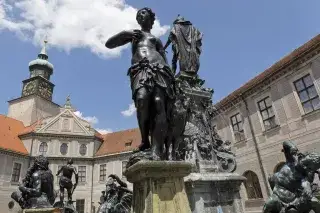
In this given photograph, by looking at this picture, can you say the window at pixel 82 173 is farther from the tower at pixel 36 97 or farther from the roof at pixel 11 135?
the tower at pixel 36 97

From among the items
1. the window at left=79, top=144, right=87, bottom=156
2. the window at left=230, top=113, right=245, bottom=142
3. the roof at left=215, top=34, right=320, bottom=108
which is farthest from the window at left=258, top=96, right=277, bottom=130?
the window at left=79, top=144, right=87, bottom=156

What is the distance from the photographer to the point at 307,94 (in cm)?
1580

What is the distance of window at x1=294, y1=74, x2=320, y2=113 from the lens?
15250 mm

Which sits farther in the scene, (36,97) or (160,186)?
(36,97)

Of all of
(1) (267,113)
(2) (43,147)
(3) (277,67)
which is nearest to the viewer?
(3) (277,67)

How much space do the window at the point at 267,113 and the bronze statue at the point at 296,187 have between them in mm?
A: 15257

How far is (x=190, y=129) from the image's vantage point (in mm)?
5793

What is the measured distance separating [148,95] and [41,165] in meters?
3.31

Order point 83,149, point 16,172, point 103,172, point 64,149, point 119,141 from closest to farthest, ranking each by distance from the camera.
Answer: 1. point 16,172
2. point 64,149
3. point 103,172
4. point 83,149
5. point 119,141

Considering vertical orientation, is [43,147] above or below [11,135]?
below

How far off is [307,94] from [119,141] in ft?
88.7

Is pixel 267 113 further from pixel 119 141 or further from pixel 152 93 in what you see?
pixel 119 141

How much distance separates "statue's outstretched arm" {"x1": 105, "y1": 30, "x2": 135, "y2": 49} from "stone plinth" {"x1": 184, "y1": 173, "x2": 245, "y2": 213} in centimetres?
271

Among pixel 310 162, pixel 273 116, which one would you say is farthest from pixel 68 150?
pixel 310 162
